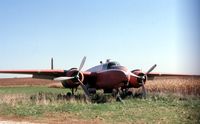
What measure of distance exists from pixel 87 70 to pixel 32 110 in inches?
431

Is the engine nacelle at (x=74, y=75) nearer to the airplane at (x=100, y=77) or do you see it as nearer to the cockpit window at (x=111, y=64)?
the airplane at (x=100, y=77)

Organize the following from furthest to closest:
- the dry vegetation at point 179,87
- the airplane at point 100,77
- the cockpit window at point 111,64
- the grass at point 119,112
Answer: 1. the dry vegetation at point 179,87
2. the cockpit window at point 111,64
3. the airplane at point 100,77
4. the grass at point 119,112

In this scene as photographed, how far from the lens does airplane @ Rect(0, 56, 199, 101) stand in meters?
24.0

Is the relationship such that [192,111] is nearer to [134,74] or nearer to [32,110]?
[32,110]

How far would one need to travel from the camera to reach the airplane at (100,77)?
24031 mm

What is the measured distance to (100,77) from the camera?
25875 millimetres

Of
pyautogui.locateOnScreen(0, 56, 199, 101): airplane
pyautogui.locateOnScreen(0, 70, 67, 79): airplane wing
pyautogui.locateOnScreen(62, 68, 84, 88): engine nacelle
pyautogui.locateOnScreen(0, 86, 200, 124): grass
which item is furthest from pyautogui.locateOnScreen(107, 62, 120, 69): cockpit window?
pyautogui.locateOnScreen(0, 86, 200, 124): grass

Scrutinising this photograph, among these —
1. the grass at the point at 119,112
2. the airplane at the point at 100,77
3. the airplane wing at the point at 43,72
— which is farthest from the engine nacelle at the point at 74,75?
the grass at the point at 119,112

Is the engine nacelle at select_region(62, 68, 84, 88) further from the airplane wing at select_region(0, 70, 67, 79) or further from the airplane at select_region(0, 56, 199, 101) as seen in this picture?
the airplane wing at select_region(0, 70, 67, 79)

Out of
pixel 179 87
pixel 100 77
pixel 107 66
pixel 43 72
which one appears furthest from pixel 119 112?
pixel 179 87

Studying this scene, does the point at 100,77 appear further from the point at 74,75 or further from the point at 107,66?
the point at 74,75

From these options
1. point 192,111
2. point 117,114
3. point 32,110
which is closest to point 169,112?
point 192,111

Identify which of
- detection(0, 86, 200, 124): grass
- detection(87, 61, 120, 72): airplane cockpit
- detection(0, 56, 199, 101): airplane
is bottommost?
detection(0, 86, 200, 124): grass

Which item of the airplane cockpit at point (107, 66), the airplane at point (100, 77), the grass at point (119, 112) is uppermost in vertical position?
the airplane cockpit at point (107, 66)
